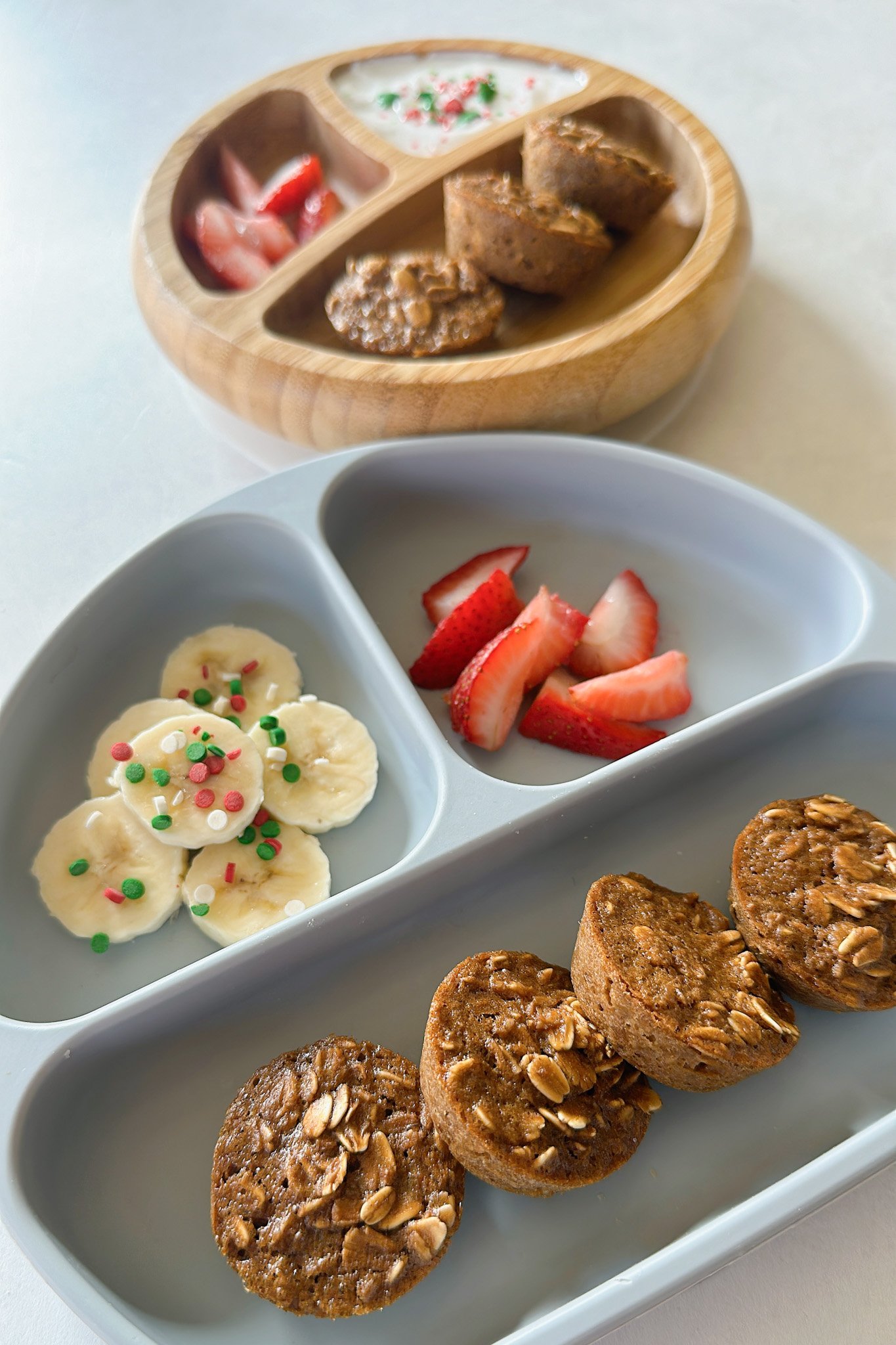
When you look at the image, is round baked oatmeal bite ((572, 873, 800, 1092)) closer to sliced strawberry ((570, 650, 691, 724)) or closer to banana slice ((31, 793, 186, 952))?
sliced strawberry ((570, 650, 691, 724))

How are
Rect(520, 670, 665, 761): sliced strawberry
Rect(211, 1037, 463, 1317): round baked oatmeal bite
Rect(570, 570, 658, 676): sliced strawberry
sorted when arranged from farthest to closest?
Rect(570, 570, 658, 676): sliced strawberry < Rect(520, 670, 665, 761): sliced strawberry < Rect(211, 1037, 463, 1317): round baked oatmeal bite

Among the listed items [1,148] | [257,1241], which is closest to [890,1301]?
[257,1241]

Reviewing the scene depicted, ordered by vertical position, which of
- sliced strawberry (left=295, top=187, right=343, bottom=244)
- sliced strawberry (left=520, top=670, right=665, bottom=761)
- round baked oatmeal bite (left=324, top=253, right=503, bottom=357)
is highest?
sliced strawberry (left=295, top=187, right=343, bottom=244)

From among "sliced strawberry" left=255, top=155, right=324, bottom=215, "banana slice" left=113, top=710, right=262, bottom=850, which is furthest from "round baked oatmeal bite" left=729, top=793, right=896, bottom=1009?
"sliced strawberry" left=255, top=155, right=324, bottom=215

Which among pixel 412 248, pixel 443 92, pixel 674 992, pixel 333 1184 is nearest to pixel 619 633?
pixel 674 992

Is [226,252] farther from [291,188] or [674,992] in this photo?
[674,992]

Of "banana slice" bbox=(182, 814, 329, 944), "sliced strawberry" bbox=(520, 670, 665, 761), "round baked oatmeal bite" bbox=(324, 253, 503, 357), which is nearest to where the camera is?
"banana slice" bbox=(182, 814, 329, 944)

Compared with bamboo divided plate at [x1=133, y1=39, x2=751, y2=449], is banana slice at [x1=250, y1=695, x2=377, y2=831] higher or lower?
lower
